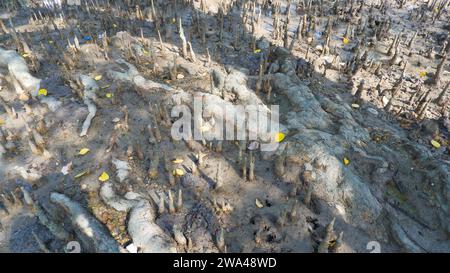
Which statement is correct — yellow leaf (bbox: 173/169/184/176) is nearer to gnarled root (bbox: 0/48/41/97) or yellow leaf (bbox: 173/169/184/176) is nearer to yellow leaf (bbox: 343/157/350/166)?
yellow leaf (bbox: 343/157/350/166)

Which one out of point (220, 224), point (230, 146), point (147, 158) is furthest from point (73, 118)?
point (220, 224)

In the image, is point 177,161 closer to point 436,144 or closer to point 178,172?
point 178,172

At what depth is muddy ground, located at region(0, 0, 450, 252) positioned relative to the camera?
15.8 feet

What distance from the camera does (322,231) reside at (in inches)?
193

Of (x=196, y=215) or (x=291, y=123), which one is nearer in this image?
(x=196, y=215)

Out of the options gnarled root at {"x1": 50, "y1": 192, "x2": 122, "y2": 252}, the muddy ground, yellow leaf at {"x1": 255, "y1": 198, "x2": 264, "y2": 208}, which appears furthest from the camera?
yellow leaf at {"x1": 255, "y1": 198, "x2": 264, "y2": 208}

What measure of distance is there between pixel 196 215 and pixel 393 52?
8255 millimetres

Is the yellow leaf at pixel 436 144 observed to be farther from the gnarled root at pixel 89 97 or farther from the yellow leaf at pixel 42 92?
the yellow leaf at pixel 42 92

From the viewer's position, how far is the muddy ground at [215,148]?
4.82 meters

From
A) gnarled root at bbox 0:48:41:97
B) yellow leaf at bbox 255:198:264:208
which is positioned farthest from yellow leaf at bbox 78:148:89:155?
yellow leaf at bbox 255:198:264:208

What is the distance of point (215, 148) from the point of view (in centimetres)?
600

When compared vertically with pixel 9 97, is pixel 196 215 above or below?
below

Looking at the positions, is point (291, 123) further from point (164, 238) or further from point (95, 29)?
point (95, 29)

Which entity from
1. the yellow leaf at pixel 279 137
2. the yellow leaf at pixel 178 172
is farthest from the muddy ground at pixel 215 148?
the yellow leaf at pixel 279 137
